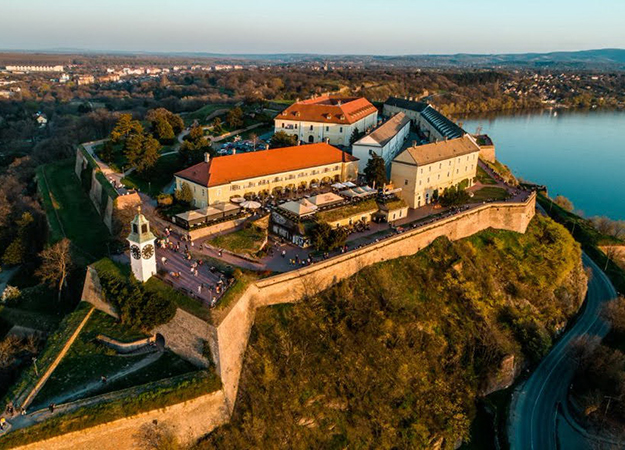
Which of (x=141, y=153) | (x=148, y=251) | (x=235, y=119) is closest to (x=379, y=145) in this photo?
(x=141, y=153)

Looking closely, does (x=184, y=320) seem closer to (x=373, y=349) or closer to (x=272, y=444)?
(x=272, y=444)

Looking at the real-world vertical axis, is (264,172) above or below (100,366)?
above

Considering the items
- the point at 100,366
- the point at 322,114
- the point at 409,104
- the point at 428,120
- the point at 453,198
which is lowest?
the point at 100,366

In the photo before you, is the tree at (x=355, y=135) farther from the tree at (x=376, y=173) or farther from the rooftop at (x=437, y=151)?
the tree at (x=376, y=173)

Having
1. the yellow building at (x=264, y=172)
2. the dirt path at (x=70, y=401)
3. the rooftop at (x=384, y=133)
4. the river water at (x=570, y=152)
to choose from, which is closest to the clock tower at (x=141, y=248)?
the dirt path at (x=70, y=401)

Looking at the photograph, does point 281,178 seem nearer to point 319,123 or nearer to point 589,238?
point 319,123
